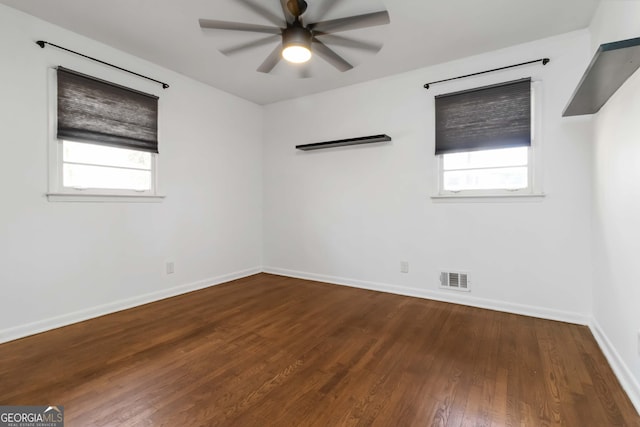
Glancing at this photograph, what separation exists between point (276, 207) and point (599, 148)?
3785 mm

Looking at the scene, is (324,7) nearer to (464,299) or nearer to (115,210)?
(115,210)

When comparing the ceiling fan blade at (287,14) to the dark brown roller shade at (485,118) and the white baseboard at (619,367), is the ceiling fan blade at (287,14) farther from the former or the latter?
the white baseboard at (619,367)

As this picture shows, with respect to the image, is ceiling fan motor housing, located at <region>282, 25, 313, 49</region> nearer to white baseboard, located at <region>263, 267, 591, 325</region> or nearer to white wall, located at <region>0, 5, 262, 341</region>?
white wall, located at <region>0, 5, 262, 341</region>

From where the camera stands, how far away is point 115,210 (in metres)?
3.03

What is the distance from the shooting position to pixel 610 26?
2055mm

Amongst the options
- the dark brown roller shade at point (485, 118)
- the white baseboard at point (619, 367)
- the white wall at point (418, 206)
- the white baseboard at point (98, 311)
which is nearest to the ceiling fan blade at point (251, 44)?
the white wall at point (418, 206)

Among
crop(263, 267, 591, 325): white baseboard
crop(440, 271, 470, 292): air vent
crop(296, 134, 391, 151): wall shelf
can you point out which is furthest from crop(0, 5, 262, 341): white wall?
crop(440, 271, 470, 292): air vent

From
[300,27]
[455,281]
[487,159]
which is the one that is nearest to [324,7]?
[300,27]

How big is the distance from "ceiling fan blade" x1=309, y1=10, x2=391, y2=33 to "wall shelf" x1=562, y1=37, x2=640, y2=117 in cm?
113

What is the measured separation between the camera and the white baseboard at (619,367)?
63.0 inches

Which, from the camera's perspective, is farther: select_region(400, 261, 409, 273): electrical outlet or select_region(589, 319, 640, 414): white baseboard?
select_region(400, 261, 409, 273): electrical outlet

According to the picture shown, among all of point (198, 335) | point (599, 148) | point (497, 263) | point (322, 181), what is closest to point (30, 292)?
point (198, 335)

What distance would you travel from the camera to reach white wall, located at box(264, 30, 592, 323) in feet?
9.02

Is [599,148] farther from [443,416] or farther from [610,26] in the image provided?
[443,416]
